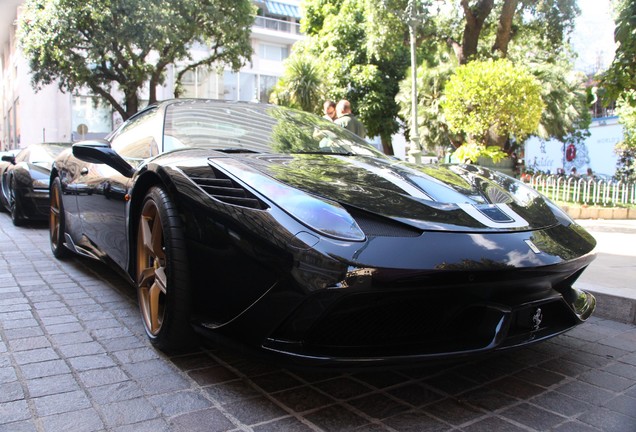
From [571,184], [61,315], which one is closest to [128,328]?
[61,315]

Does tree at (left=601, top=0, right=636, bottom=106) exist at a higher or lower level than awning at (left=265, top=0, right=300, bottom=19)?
lower

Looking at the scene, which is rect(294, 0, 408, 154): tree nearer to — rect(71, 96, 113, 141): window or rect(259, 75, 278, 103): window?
rect(259, 75, 278, 103): window

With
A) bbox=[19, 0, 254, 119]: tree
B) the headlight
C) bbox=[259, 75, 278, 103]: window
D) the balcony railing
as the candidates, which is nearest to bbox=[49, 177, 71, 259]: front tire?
the headlight

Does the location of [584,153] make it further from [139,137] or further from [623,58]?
[139,137]

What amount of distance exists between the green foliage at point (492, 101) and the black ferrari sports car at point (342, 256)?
820cm

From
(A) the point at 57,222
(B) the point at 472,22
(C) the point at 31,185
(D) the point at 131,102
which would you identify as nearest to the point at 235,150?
(A) the point at 57,222

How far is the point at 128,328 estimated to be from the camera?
9.55 feet

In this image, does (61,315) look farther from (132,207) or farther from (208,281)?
(208,281)

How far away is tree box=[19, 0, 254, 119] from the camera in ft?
54.3

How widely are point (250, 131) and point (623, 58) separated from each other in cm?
300

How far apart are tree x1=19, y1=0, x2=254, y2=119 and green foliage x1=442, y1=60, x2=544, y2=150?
1045 cm

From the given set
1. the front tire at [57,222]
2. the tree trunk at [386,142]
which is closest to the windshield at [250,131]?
the front tire at [57,222]

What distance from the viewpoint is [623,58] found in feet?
13.3

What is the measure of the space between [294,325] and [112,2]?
1734 centimetres
